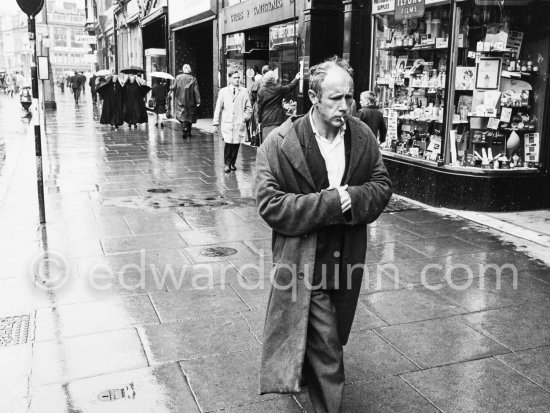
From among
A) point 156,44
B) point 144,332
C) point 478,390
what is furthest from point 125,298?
point 156,44

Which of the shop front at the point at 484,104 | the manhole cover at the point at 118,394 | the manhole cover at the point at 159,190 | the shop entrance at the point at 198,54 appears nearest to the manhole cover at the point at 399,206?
the shop front at the point at 484,104

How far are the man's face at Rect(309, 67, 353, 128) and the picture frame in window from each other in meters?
6.13

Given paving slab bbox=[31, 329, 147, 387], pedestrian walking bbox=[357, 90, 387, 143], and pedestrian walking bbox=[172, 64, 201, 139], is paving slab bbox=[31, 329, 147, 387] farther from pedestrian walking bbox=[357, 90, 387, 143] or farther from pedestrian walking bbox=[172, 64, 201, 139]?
pedestrian walking bbox=[172, 64, 201, 139]

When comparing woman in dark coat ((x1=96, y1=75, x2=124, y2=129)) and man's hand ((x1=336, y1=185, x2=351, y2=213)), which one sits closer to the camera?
man's hand ((x1=336, y1=185, x2=351, y2=213))

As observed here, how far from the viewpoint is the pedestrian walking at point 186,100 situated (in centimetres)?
1744

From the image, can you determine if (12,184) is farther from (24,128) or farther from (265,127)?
(24,128)

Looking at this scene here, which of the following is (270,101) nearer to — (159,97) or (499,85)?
(499,85)

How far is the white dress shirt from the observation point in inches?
125

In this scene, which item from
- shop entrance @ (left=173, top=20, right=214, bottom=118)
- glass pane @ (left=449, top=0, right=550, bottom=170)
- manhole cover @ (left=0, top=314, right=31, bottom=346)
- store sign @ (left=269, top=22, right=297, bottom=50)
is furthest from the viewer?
shop entrance @ (left=173, top=20, right=214, bottom=118)

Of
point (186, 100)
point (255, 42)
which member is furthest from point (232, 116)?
point (255, 42)

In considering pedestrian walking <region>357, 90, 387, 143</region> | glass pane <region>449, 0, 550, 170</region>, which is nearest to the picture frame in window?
glass pane <region>449, 0, 550, 170</region>

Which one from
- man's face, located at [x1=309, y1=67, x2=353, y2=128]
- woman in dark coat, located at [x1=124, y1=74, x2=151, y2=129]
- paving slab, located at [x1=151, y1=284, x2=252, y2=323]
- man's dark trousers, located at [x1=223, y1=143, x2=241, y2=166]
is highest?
man's face, located at [x1=309, y1=67, x2=353, y2=128]

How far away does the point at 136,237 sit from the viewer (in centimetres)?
724

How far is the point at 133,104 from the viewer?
21.2 m
